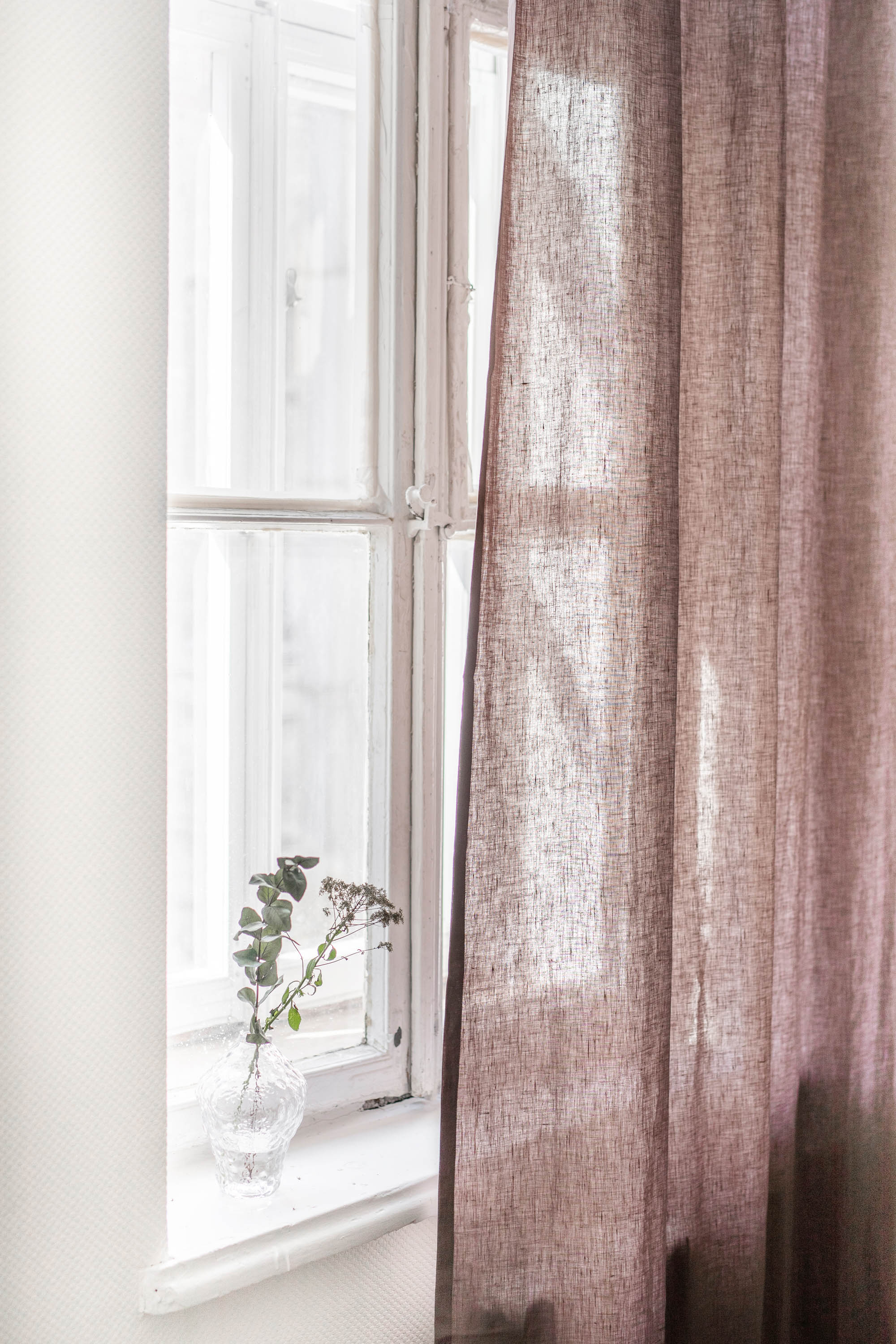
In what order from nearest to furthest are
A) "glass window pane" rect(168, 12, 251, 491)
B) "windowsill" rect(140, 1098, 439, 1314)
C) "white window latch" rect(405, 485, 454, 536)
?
"windowsill" rect(140, 1098, 439, 1314) < "glass window pane" rect(168, 12, 251, 491) < "white window latch" rect(405, 485, 454, 536)

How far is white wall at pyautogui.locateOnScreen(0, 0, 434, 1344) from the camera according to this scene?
0.88m

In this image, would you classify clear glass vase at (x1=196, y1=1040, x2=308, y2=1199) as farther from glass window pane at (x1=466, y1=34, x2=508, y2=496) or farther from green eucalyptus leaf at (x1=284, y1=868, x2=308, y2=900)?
glass window pane at (x1=466, y1=34, x2=508, y2=496)

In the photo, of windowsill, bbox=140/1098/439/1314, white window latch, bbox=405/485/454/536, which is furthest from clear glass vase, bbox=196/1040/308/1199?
white window latch, bbox=405/485/454/536

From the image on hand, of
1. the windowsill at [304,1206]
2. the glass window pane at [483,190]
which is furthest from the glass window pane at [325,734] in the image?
the glass window pane at [483,190]

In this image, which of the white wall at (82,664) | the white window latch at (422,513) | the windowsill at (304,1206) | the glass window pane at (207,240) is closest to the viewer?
the white wall at (82,664)

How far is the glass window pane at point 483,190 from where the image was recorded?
134 cm

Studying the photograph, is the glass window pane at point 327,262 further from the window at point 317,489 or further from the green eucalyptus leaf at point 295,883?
the green eucalyptus leaf at point 295,883

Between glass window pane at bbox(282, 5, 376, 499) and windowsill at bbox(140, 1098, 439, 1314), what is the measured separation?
696 millimetres

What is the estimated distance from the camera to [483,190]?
1398mm

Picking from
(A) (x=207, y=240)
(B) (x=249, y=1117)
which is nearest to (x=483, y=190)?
(A) (x=207, y=240)

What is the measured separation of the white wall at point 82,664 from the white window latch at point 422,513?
1.17ft

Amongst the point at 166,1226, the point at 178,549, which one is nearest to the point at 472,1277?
the point at 166,1226

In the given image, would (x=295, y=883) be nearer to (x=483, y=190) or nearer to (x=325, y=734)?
(x=325, y=734)

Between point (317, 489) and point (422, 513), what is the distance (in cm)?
12
